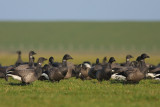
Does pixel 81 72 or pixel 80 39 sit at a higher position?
pixel 80 39

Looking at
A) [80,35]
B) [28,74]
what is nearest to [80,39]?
[80,35]

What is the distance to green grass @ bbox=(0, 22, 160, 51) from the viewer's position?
111m

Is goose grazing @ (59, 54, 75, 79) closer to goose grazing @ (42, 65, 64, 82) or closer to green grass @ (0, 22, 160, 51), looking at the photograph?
goose grazing @ (42, 65, 64, 82)

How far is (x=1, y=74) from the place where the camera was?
25.8 metres

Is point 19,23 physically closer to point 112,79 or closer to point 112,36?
point 112,36

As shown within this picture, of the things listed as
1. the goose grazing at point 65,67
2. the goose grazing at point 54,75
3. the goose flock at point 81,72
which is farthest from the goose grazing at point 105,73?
the goose grazing at point 54,75

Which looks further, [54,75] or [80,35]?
[80,35]

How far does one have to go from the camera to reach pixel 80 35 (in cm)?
12862

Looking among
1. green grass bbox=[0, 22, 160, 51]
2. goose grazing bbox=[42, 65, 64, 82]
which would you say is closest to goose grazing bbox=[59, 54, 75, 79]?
goose grazing bbox=[42, 65, 64, 82]

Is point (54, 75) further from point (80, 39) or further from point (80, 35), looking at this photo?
point (80, 35)

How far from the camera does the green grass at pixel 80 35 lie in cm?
11138

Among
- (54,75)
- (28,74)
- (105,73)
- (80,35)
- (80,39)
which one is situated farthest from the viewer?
(80,35)

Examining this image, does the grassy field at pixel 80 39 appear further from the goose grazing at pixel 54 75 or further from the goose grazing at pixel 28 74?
the goose grazing at pixel 28 74

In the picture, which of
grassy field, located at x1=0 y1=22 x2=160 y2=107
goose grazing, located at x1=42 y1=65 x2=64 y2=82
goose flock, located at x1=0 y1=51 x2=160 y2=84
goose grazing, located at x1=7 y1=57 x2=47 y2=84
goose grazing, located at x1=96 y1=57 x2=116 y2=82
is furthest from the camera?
grassy field, located at x1=0 y1=22 x2=160 y2=107
